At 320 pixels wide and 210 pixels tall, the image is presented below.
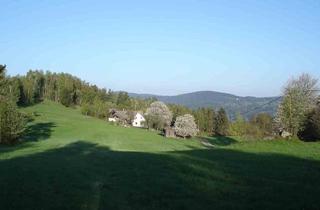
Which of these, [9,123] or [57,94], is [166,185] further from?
[57,94]

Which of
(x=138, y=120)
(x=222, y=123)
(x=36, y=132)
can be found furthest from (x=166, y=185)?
(x=138, y=120)

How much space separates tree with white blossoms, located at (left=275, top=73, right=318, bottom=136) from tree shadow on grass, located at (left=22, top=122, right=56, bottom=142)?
47.8 meters

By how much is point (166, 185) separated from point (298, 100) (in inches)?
2636

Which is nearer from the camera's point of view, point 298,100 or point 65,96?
point 298,100

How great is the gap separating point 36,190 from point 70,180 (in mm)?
3447

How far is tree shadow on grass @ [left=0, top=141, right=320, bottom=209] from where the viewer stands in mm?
17141

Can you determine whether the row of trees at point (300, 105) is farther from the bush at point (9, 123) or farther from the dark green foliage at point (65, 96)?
the dark green foliage at point (65, 96)

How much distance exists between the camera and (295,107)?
271ft

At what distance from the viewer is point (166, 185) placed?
21.1 m

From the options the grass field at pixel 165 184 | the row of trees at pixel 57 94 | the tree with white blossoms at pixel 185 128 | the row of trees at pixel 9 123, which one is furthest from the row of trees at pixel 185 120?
the grass field at pixel 165 184

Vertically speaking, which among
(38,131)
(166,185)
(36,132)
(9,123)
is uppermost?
(9,123)

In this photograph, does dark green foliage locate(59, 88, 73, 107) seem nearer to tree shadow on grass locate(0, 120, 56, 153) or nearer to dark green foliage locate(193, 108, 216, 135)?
dark green foliage locate(193, 108, 216, 135)

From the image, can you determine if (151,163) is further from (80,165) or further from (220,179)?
(220,179)

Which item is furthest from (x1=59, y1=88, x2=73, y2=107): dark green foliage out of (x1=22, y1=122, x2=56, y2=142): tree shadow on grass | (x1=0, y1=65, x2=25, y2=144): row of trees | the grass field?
the grass field
